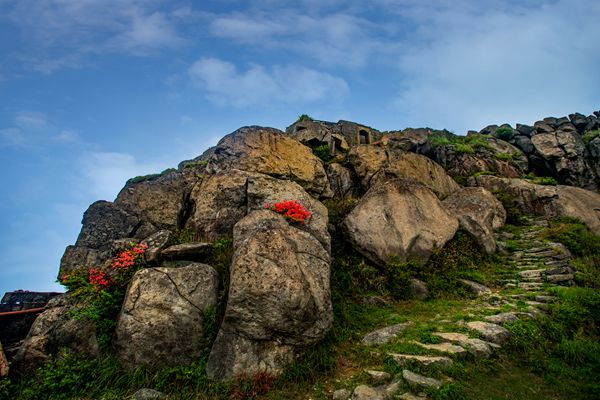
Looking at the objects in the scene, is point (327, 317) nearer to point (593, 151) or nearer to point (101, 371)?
point (101, 371)

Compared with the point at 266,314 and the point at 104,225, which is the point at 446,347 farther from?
the point at 104,225

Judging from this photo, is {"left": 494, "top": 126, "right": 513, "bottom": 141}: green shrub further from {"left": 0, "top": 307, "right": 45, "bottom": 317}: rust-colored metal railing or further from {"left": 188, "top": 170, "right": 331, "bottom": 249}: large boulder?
{"left": 0, "top": 307, "right": 45, "bottom": 317}: rust-colored metal railing

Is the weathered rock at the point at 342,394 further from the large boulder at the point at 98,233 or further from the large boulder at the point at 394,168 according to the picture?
the large boulder at the point at 394,168

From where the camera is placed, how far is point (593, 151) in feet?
85.5

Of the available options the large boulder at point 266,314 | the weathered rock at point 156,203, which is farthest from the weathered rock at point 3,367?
the weathered rock at point 156,203

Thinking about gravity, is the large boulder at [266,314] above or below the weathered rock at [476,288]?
above

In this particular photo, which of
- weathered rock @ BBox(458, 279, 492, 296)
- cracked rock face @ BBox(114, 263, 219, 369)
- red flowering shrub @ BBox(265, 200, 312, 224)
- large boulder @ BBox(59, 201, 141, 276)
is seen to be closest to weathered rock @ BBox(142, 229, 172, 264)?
cracked rock face @ BBox(114, 263, 219, 369)

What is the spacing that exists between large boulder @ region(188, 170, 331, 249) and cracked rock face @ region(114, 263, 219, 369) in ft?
12.6

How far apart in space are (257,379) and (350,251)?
24.9 feet

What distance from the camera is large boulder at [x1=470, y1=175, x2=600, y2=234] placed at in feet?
59.5

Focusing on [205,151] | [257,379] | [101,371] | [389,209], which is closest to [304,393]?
[257,379]

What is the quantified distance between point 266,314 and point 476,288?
8.27 metres

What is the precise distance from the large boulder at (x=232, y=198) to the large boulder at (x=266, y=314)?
15.1 feet

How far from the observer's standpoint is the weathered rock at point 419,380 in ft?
21.9
